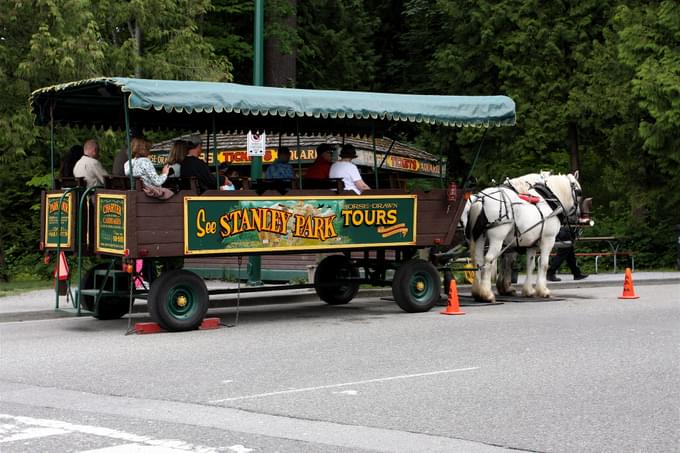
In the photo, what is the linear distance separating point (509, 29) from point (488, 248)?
63.1ft

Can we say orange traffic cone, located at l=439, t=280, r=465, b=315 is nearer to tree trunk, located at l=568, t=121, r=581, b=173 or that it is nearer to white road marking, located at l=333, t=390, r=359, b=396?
white road marking, located at l=333, t=390, r=359, b=396

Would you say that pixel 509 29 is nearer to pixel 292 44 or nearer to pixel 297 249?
pixel 292 44

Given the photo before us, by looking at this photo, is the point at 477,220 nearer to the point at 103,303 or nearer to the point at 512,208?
the point at 512,208

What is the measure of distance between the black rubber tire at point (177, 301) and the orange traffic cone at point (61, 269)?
148 cm

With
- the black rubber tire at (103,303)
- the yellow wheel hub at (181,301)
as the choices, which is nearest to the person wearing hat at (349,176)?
the yellow wheel hub at (181,301)

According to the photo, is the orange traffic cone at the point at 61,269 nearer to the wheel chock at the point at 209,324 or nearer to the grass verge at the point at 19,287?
the wheel chock at the point at 209,324

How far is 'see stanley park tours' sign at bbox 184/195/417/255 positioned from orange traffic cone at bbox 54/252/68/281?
185 centimetres

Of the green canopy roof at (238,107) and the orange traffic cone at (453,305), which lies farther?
the orange traffic cone at (453,305)

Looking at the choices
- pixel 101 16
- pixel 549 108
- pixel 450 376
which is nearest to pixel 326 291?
pixel 450 376

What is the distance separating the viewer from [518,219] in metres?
19.6

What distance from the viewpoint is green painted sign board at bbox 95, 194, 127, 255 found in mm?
14461

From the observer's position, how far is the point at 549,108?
117ft

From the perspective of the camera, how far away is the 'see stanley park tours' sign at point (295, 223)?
15.0 meters

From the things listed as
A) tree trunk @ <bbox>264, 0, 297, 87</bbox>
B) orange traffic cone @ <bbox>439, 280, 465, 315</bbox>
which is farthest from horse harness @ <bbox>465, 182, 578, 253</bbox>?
tree trunk @ <bbox>264, 0, 297, 87</bbox>
